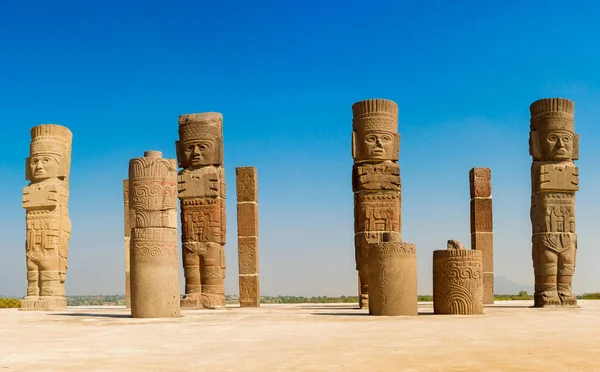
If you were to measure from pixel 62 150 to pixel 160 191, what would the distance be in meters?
6.80

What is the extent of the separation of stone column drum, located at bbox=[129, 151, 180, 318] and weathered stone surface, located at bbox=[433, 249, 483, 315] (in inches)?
196

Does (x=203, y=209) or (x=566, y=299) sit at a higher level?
(x=203, y=209)

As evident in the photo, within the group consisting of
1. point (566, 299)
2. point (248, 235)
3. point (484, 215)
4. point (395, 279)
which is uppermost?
point (484, 215)

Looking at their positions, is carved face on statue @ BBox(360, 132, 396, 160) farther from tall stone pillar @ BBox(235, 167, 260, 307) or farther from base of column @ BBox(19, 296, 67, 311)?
base of column @ BBox(19, 296, 67, 311)

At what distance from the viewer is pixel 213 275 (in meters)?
17.5

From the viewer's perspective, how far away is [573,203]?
18.4 m

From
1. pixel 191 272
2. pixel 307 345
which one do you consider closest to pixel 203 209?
pixel 191 272

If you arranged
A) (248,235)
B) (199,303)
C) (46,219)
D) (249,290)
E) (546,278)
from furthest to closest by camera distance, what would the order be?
(248,235)
(249,290)
(46,219)
(546,278)
(199,303)

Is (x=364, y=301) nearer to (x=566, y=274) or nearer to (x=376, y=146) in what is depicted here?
(x=376, y=146)

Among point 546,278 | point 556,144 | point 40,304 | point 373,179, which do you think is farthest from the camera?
point 556,144

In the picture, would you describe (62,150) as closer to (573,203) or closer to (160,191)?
(160,191)

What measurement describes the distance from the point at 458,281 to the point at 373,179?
4.42 m

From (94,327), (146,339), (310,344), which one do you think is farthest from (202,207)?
(310,344)

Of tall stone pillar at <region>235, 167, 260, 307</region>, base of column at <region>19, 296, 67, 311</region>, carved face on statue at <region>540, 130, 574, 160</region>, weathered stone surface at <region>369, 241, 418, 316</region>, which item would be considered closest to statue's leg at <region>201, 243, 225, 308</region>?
tall stone pillar at <region>235, 167, 260, 307</region>
